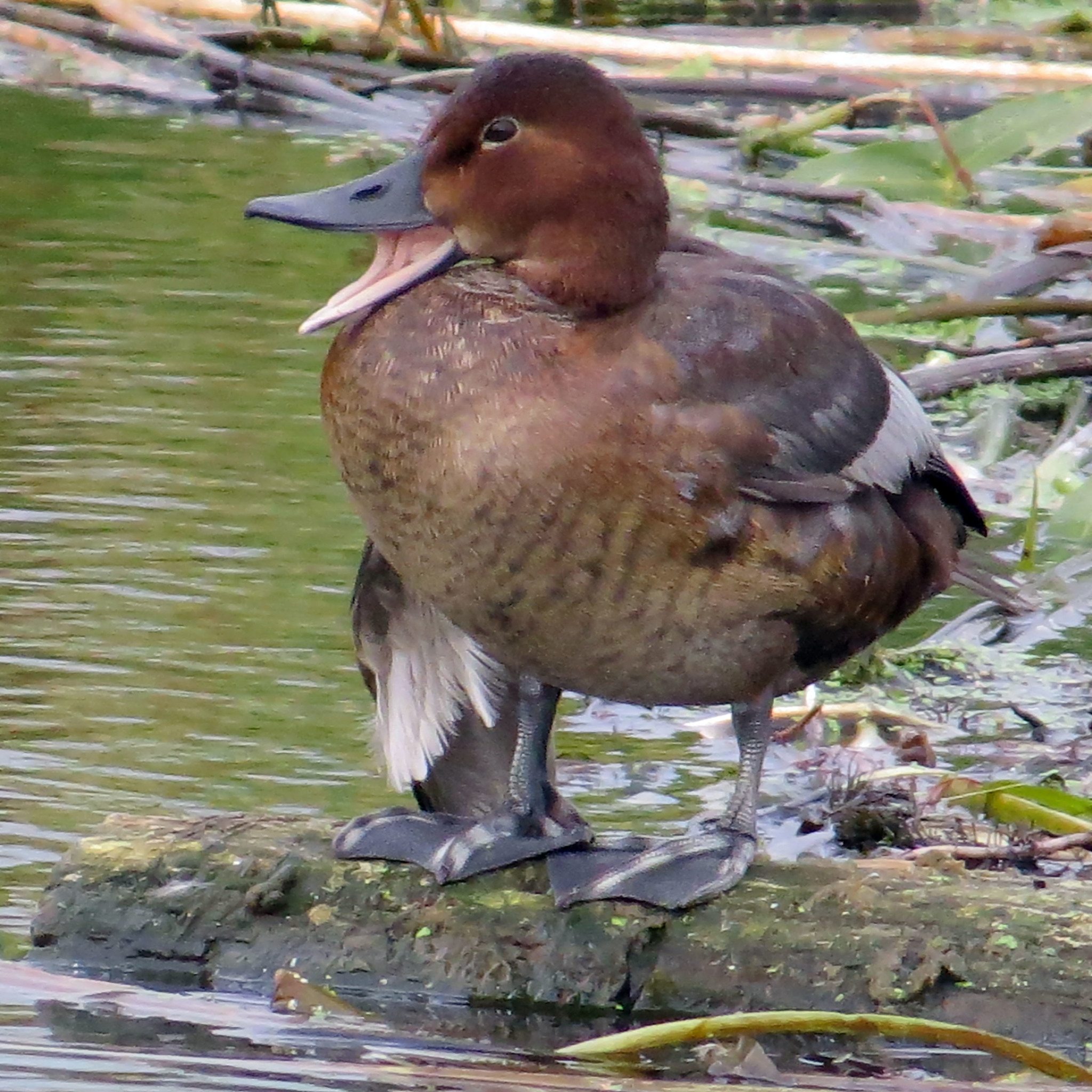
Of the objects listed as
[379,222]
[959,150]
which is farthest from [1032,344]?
[379,222]

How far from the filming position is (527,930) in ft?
12.2

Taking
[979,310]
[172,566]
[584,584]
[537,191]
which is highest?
[537,191]

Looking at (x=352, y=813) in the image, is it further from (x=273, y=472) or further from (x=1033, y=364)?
(x=1033, y=364)

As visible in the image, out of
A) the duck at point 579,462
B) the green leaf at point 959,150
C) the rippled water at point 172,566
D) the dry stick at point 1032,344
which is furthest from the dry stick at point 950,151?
the duck at point 579,462

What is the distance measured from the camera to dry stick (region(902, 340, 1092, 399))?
6875mm

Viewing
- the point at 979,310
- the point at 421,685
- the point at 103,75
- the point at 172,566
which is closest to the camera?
the point at 421,685

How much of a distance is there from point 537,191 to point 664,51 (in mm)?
7166

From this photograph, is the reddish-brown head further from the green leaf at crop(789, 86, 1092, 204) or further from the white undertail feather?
the green leaf at crop(789, 86, 1092, 204)

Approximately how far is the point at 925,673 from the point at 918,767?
3.07 feet

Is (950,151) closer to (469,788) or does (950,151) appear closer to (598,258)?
(469,788)

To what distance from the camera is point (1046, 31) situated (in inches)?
522

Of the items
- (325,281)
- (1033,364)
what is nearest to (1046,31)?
(325,281)

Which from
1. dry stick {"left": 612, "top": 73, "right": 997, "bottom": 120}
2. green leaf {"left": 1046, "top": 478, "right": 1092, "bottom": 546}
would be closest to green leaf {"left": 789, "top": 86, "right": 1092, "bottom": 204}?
dry stick {"left": 612, "top": 73, "right": 997, "bottom": 120}

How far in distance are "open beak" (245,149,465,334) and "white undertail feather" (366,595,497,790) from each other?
0.58 metres
